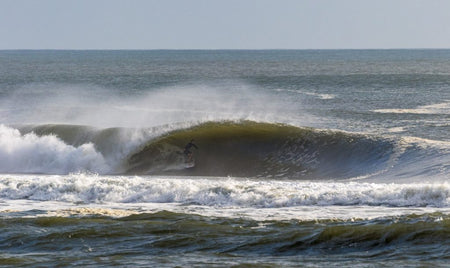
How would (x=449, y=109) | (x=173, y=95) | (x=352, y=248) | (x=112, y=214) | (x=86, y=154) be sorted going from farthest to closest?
(x=173, y=95) < (x=449, y=109) < (x=86, y=154) < (x=112, y=214) < (x=352, y=248)

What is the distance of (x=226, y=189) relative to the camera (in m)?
16.6

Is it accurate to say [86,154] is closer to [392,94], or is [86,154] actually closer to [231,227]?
[231,227]

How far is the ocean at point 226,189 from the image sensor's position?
1230 cm

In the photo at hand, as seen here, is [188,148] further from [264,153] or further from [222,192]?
[222,192]

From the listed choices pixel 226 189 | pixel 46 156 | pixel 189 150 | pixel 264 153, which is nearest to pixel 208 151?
pixel 189 150

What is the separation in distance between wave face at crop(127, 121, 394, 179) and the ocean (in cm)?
6

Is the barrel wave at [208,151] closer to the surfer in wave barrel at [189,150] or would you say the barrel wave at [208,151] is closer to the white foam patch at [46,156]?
the white foam patch at [46,156]

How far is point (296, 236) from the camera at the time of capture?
1285 cm

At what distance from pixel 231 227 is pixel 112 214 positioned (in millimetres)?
2542

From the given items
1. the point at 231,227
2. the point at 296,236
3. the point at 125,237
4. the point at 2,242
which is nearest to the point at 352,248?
the point at 296,236

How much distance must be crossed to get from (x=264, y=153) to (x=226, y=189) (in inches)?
352

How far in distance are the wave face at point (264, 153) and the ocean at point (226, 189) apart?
0.06 m

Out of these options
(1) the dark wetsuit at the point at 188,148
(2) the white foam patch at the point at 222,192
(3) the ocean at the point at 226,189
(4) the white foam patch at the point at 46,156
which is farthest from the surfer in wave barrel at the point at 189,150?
(2) the white foam patch at the point at 222,192

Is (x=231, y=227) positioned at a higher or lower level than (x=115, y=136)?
lower
